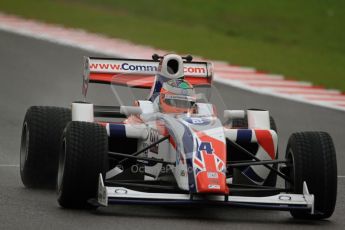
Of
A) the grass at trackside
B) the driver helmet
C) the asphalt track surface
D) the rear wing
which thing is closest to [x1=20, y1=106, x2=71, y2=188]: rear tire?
the asphalt track surface

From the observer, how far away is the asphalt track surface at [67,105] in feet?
32.4

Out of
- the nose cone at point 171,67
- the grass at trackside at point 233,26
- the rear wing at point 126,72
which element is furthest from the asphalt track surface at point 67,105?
the grass at trackside at point 233,26

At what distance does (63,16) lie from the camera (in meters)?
34.4

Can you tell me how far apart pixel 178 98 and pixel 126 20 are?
74.7 feet

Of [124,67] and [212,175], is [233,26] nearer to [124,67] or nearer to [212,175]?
[124,67]

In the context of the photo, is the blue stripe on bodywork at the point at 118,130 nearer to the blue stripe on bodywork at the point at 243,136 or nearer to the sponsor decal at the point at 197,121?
the sponsor decal at the point at 197,121

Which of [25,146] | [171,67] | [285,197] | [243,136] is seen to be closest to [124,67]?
[171,67]

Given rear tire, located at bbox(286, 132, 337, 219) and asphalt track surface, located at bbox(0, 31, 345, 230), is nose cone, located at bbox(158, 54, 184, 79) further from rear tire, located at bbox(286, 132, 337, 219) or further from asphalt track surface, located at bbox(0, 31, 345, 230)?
rear tire, located at bbox(286, 132, 337, 219)

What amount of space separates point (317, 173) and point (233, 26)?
23.2 meters

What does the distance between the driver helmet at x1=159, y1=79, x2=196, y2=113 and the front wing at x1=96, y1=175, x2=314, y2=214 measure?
1410 millimetres

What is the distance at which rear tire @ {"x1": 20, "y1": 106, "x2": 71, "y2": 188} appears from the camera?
454 inches

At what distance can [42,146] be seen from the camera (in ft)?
37.9

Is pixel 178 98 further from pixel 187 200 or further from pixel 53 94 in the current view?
pixel 53 94

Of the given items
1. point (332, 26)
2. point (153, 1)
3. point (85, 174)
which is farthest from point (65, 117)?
point (153, 1)
